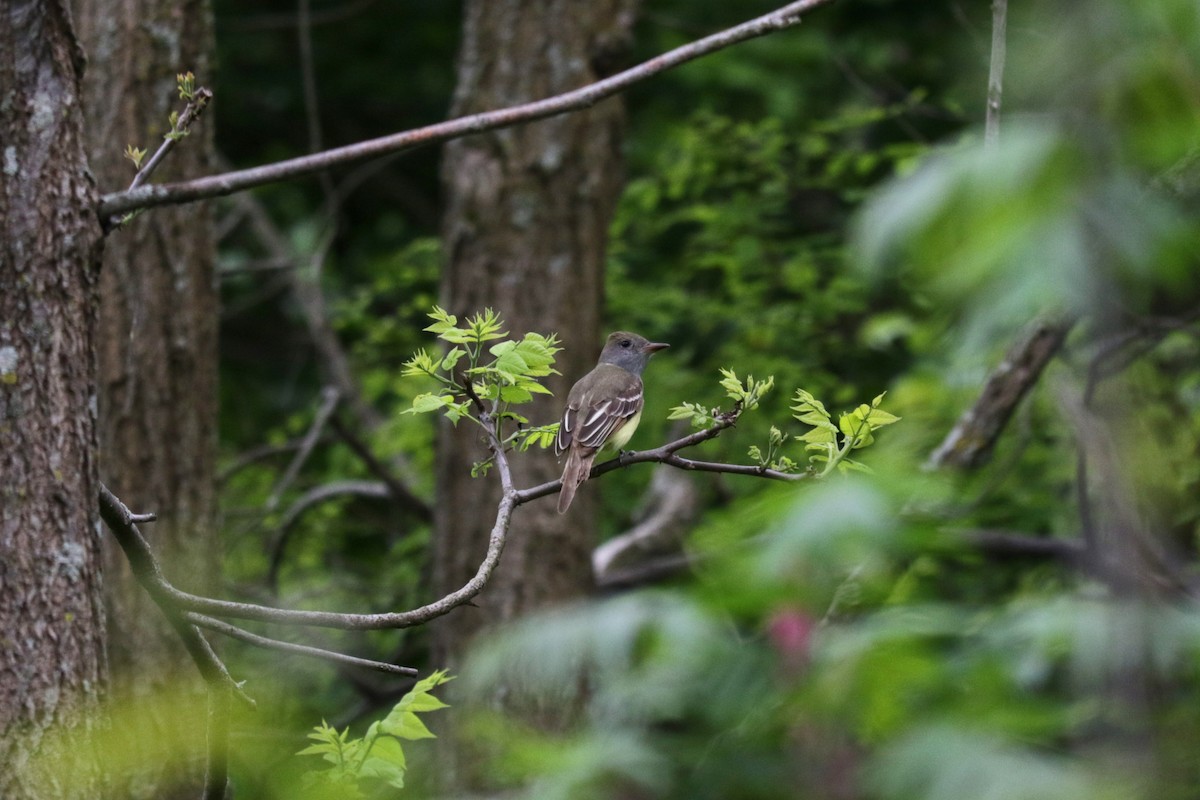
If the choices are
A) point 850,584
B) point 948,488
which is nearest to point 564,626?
point 948,488

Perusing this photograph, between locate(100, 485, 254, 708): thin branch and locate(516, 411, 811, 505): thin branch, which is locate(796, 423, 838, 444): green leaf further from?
locate(100, 485, 254, 708): thin branch

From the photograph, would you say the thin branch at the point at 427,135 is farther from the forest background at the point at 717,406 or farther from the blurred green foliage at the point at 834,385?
the blurred green foliage at the point at 834,385

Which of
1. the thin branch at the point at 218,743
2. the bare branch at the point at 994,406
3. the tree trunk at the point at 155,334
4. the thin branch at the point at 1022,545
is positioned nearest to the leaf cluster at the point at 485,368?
the thin branch at the point at 218,743

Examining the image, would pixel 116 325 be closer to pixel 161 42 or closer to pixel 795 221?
pixel 161 42

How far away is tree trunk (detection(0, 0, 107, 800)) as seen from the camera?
2.63m

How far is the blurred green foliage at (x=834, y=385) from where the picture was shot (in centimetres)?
160

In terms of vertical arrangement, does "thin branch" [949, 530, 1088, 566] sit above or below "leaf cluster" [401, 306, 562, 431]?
below

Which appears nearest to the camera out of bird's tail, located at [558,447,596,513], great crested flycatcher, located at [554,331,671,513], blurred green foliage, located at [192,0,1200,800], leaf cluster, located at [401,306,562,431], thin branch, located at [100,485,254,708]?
blurred green foliage, located at [192,0,1200,800]

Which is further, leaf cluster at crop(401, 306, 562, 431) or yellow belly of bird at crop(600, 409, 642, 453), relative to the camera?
yellow belly of bird at crop(600, 409, 642, 453)

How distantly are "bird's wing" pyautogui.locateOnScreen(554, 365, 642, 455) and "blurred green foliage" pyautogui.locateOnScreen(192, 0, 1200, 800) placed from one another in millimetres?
569

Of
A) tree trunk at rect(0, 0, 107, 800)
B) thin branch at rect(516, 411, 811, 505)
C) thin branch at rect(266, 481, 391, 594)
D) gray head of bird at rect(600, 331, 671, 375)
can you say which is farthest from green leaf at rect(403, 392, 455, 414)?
thin branch at rect(266, 481, 391, 594)

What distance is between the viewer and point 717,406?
15.3 feet

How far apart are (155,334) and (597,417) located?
1790 mm

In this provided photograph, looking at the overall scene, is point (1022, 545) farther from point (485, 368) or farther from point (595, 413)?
point (485, 368)
